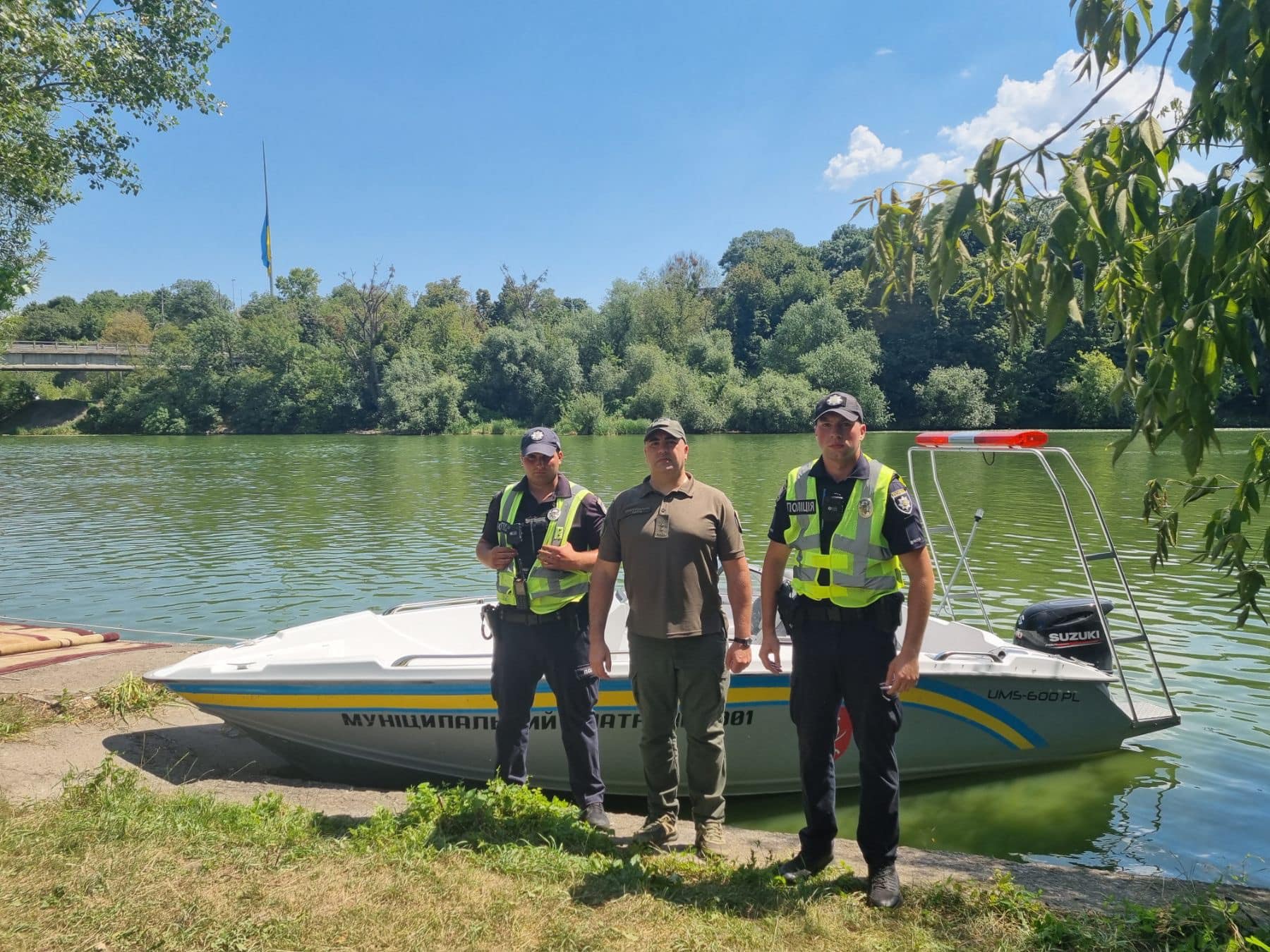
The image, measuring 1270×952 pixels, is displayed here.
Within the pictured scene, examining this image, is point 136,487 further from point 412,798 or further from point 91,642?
point 412,798

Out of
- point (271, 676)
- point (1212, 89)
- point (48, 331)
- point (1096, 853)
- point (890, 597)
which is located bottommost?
point (1096, 853)

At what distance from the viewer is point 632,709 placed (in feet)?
18.2

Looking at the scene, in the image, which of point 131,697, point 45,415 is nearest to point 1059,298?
point 131,697

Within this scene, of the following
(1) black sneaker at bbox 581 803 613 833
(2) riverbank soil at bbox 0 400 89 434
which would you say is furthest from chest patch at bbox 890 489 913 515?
(2) riverbank soil at bbox 0 400 89 434

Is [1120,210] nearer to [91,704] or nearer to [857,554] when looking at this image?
[857,554]

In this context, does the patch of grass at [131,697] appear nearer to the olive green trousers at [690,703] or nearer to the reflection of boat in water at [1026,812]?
the olive green trousers at [690,703]

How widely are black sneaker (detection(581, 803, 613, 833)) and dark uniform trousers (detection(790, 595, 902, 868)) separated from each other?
1.11m

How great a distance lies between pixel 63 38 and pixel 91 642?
18.3 feet

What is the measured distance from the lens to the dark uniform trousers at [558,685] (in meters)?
4.73

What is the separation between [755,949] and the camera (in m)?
3.30

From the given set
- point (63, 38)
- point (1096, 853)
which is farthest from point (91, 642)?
point (1096, 853)

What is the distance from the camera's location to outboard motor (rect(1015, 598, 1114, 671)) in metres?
6.29

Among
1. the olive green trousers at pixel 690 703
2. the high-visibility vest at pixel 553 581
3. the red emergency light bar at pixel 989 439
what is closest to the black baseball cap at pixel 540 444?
the high-visibility vest at pixel 553 581

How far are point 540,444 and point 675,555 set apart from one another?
3.70 ft
